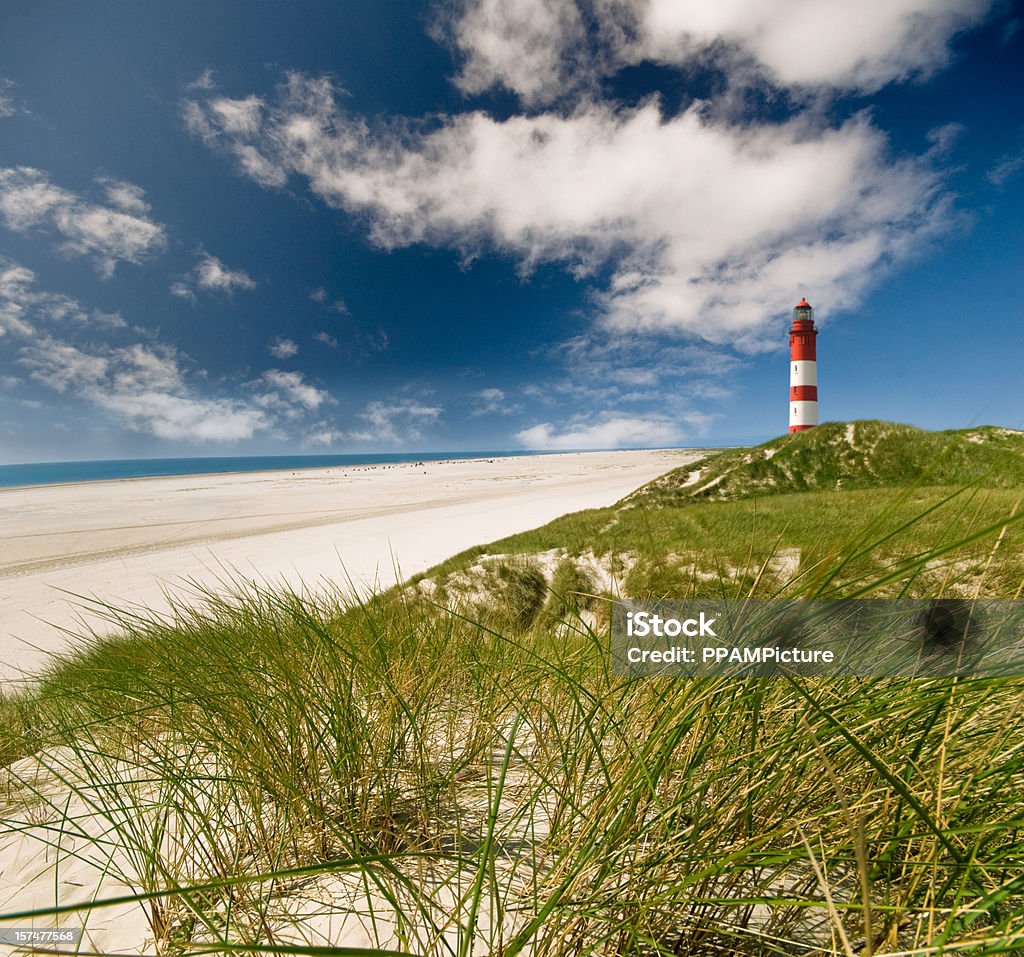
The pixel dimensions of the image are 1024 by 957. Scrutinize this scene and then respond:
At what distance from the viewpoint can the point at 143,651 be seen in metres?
3.11

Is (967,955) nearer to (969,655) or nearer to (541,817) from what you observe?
(969,655)

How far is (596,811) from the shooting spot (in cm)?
126

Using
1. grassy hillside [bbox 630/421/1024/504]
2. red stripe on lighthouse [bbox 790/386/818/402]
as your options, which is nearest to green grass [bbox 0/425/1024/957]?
grassy hillside [bbox 630/421/1024/504]

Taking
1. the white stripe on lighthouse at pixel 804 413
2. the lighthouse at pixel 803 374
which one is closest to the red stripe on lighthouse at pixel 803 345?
the lighthouse at pixel 803 374

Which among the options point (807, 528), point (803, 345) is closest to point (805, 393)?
point (803, 345)

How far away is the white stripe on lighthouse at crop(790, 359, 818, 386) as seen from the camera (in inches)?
730

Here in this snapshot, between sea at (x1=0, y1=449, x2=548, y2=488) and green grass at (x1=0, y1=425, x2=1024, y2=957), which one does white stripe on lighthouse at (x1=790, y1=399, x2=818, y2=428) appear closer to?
green grass at (x1=0, y1=425, x2=1024, y2=957)

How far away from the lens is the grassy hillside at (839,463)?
8.54 metres

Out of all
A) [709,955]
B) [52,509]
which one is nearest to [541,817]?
[709,955]
